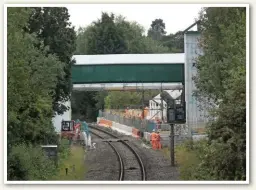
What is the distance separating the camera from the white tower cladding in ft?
77.9

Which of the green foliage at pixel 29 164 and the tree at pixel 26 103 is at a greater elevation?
the tree at pixel 26 103

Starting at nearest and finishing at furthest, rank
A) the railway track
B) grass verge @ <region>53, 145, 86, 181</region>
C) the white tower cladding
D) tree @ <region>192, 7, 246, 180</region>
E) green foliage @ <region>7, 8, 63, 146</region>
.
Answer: tree @ <region>192, 7, 246, 180</region> → green foliage @ <region>7, 8, 63, 146</region> → grass verge @ <region>53, 145, 86, 181</region> → the railway track → the white tower cladding

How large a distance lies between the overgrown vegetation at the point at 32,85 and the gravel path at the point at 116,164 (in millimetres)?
1242

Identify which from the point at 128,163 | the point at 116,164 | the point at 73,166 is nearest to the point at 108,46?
the point at 128,163

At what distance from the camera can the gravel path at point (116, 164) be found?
47.5 ft

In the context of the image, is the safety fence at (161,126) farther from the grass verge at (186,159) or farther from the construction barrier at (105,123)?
the construction barrier at (105,123)

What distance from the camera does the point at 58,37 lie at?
71.3 feet

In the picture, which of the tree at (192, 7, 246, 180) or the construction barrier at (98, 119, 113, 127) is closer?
the tree at (192, 7, 246, 180)

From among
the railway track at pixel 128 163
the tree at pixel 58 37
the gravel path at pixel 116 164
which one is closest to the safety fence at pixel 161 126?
the gravel path at pixel 116 164

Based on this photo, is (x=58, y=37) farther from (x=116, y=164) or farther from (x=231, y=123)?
(x=231, y=123)

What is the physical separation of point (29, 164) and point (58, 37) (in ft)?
31.4

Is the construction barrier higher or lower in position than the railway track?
higher

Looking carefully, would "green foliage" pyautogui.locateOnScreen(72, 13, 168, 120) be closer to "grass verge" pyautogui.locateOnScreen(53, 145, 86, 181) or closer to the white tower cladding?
the white tower cladding

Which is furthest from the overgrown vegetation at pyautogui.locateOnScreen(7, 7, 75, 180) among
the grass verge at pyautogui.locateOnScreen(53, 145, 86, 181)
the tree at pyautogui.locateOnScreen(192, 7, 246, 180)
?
the tree at pyautogui.locateOnScreen(192, 7, 246, 180)
